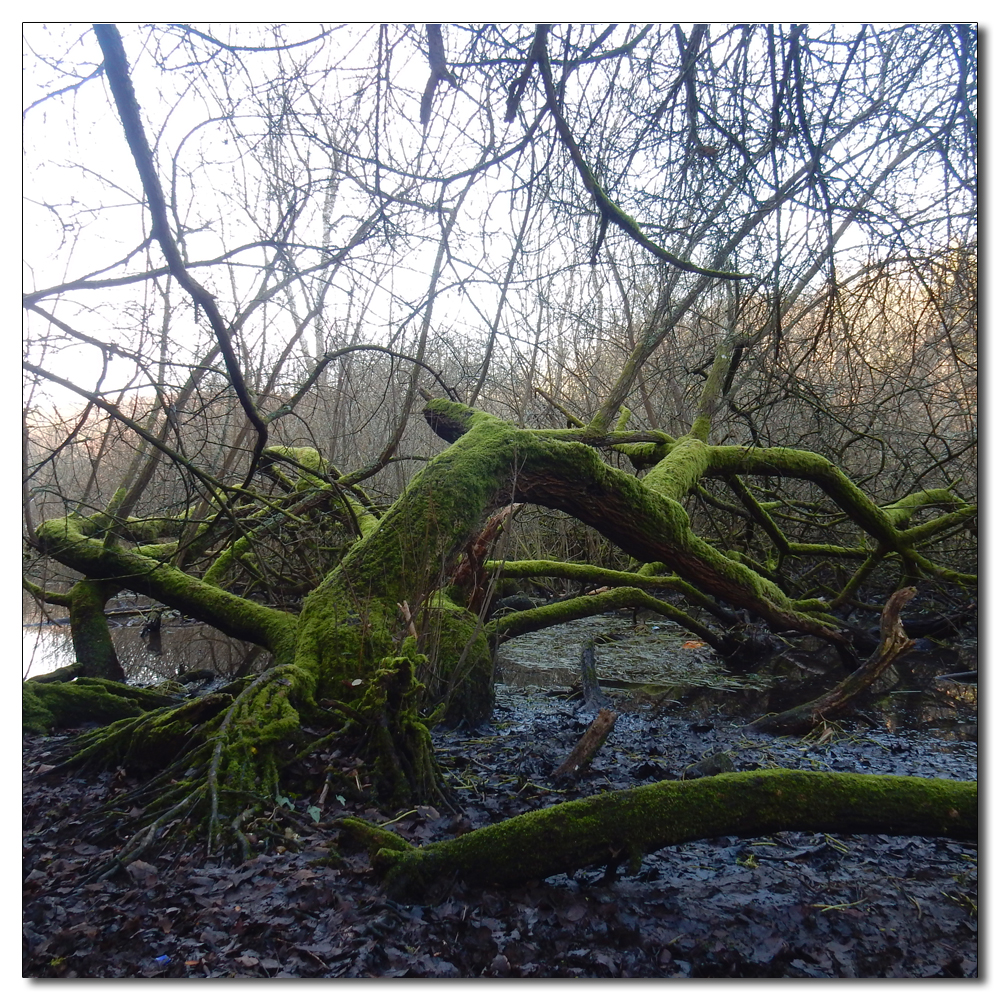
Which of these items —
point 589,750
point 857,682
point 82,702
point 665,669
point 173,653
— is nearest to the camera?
point 589,750

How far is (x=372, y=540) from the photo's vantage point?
120 inches

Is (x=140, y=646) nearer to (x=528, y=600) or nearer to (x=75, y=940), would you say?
(x=528, y=600)

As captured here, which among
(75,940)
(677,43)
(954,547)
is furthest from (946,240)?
(75,940)

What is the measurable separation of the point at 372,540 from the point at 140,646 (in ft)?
15.1

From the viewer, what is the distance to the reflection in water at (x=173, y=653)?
5352 millimetres

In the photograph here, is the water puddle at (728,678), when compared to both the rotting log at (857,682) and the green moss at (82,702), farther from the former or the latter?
the green moss at (82,702)

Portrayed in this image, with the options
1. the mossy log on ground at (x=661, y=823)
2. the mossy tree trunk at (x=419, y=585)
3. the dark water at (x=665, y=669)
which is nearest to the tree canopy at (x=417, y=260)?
the mossy tree trunk at (x=419, y=585)

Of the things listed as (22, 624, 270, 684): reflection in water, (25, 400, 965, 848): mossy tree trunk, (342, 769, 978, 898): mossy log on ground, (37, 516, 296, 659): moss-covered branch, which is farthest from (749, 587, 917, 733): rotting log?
(22, 624, 270, 684): reflection in water

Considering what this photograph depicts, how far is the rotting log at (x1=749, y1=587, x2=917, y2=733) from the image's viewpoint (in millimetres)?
3539

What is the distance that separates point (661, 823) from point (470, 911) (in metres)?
0.55

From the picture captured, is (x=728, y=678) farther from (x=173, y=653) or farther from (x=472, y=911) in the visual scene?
(x=173, y=653)

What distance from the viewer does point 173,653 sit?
6.46 meters

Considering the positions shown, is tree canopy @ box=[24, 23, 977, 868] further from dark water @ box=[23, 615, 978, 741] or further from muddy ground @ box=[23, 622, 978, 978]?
dark water @ box=[23, 615, 978, 741]

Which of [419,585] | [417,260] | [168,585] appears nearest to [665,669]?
[419,585]
